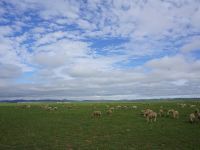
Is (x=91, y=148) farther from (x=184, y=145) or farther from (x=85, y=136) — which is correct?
(x=184, y=145)

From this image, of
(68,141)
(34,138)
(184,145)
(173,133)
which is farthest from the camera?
(173,133)

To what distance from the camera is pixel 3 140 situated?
2652 centimetres

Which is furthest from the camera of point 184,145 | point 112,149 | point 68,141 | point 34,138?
point 34,138

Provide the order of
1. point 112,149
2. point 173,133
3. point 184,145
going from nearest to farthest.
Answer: point 112,149, point 184,145, point 173,133

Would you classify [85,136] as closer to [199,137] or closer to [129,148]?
[129,148]

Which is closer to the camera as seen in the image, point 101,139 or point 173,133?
point 101,139

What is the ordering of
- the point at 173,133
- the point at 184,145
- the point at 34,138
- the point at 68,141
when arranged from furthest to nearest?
the point at 173,133 < the point at 34,138 < the point at 68,141 < the point at 184,145

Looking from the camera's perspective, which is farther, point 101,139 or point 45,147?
point 101,139

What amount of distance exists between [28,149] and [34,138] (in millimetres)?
5752

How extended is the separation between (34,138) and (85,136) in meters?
5.54

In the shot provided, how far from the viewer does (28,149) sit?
21.9m

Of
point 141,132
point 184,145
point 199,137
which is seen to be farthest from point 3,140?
point 199,137

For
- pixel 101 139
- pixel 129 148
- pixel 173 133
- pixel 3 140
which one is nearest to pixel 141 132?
pixel 173 133

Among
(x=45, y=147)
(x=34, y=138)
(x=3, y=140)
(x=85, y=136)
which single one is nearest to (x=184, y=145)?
(x=85, y=136)
